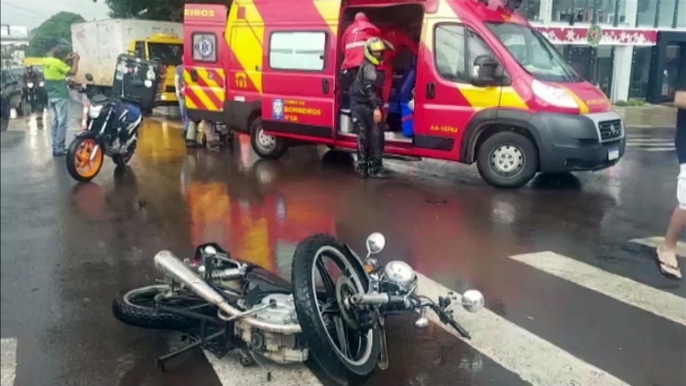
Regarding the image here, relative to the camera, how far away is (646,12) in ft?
8.30

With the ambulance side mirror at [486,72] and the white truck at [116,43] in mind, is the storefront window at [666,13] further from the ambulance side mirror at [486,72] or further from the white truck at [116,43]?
the ambulance side mirror at [486,72]

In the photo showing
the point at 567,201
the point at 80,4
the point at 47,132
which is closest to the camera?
the point at 80,4

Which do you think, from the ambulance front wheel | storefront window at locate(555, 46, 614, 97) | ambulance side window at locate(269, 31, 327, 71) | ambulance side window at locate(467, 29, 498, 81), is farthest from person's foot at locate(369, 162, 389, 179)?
storefront window at locate(555, 46, 614, 97)

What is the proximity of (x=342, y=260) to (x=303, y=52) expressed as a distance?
13.9 feet

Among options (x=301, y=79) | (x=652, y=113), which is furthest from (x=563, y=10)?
(x=301, y=79)

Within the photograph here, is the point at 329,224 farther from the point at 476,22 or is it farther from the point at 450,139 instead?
the point at 476,22

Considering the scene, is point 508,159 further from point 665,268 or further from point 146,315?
point 146,315

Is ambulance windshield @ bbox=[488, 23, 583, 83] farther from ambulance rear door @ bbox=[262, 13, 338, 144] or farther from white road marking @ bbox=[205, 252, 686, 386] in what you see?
white road marking @ bbox=[205, 252, 686, 386]

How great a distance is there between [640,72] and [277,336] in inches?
67.3

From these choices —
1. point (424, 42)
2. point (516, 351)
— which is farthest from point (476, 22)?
point (516, 351)

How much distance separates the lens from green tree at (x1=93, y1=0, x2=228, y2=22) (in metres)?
1.76

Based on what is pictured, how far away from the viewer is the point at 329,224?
462cm

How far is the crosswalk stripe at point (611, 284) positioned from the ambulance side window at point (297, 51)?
2.73m

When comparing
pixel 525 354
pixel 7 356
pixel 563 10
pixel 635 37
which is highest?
pixel 563 10
